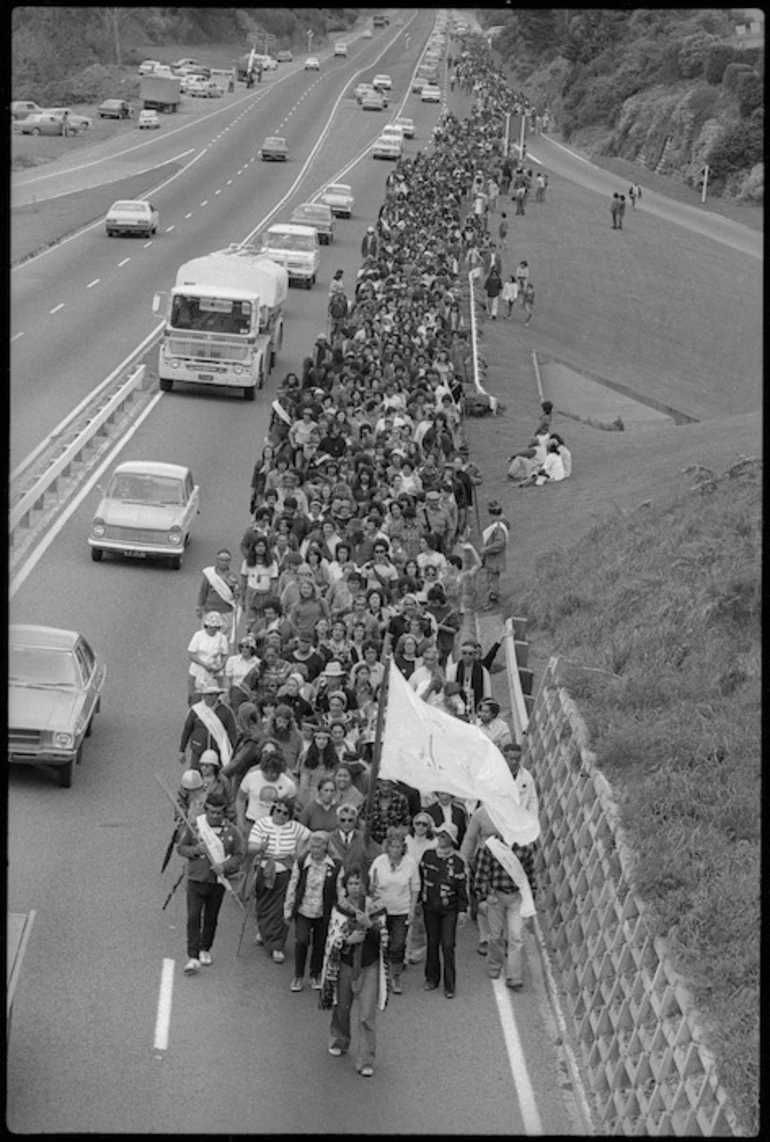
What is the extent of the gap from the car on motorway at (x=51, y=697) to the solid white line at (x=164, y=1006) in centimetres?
370

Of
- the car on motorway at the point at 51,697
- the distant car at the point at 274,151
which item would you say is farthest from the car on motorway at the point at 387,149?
the car on motorway at the point at 51,697

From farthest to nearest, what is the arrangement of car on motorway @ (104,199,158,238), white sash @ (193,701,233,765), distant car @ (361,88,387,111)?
1. distant car @ (361,88,387,111)
2. car on motorway @ (104,199,158,238)
3. white sash @ (193,701,233,765)

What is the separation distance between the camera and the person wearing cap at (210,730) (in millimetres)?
18581

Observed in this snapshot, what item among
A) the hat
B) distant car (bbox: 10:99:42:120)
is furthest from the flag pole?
distant car (bbox: 10:99:42:120)

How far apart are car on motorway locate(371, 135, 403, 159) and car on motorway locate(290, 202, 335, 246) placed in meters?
26.4

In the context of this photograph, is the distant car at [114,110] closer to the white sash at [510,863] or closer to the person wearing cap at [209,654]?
the person wearing cap at [209,654]

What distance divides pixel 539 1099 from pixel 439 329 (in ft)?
94.9

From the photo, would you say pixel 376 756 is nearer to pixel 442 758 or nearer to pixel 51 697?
pixel 442 758

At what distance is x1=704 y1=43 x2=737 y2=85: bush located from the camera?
116188mm

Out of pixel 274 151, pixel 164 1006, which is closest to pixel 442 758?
pixel 164 1006

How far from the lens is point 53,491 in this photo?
105 feet

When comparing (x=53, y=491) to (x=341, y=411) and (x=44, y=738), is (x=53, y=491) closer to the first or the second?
(x=341, y=411)

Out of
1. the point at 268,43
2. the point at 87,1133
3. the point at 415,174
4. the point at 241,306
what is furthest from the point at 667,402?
the point at 268,43

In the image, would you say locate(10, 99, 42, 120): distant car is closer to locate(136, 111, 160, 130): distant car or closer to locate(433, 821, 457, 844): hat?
locate(136, 111, 160, 130): distant car
